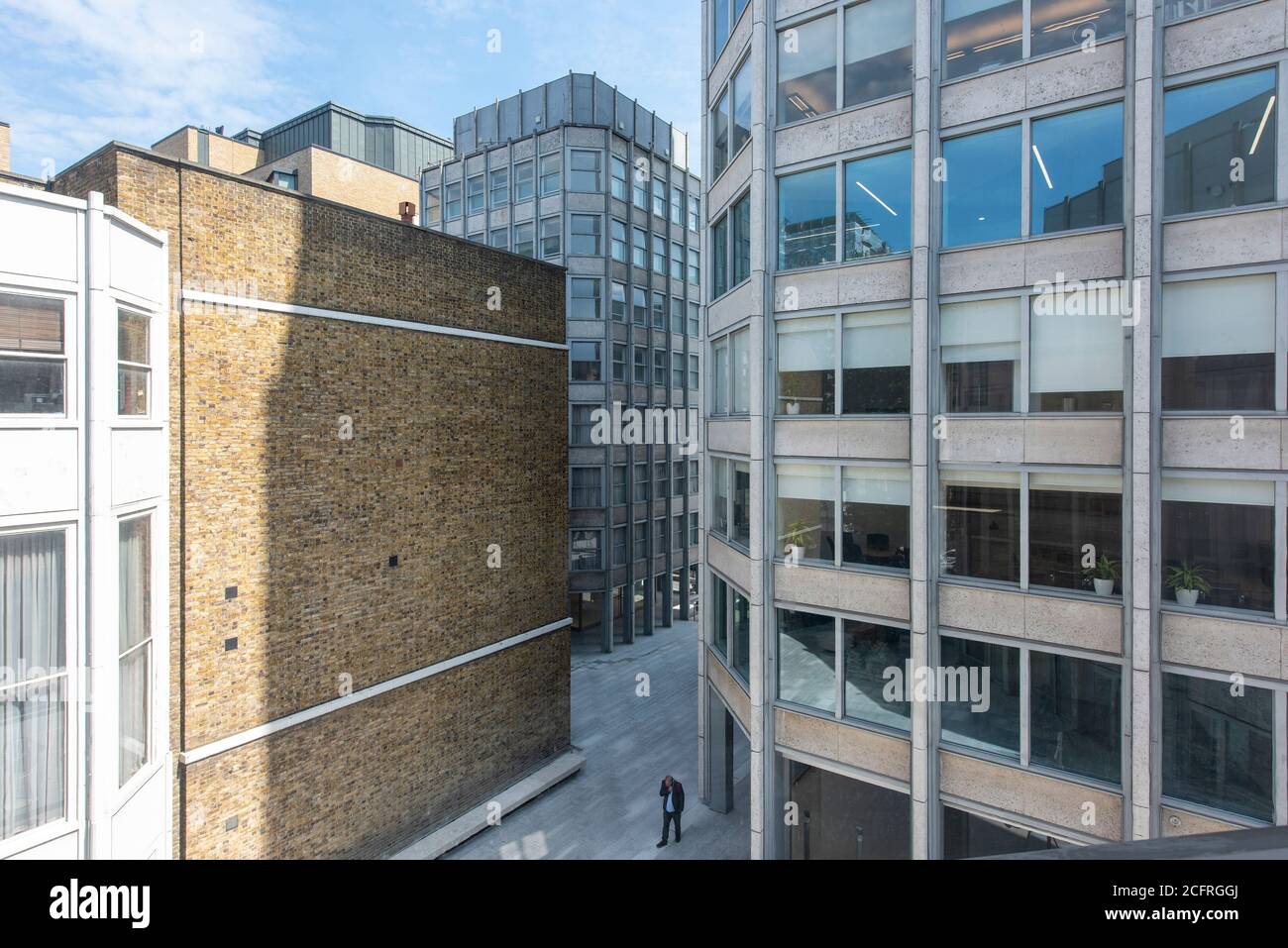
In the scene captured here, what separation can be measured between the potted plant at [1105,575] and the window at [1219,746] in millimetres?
1298

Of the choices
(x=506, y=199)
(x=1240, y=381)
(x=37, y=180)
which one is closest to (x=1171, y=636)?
(x=1240, y=381)

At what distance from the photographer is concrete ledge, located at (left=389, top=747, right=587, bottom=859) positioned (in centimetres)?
1477

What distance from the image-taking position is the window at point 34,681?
8.00m

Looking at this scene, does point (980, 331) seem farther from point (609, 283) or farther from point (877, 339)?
point (609, 283)

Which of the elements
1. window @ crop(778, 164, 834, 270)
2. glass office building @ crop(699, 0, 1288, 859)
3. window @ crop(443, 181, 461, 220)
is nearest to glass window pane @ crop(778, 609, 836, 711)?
glass office building @ crop(699, 0, 1288, 859)

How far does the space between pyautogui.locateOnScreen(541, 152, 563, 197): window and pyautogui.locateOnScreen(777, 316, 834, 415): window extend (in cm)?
2156

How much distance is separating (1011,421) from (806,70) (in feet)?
24.0

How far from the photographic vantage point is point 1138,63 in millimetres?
9492

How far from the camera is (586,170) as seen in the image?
30.9 m

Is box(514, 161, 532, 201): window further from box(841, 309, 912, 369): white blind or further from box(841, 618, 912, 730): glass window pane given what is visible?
box(841, 618, 912, 730): glass window pane

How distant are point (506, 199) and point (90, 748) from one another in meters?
28.6
